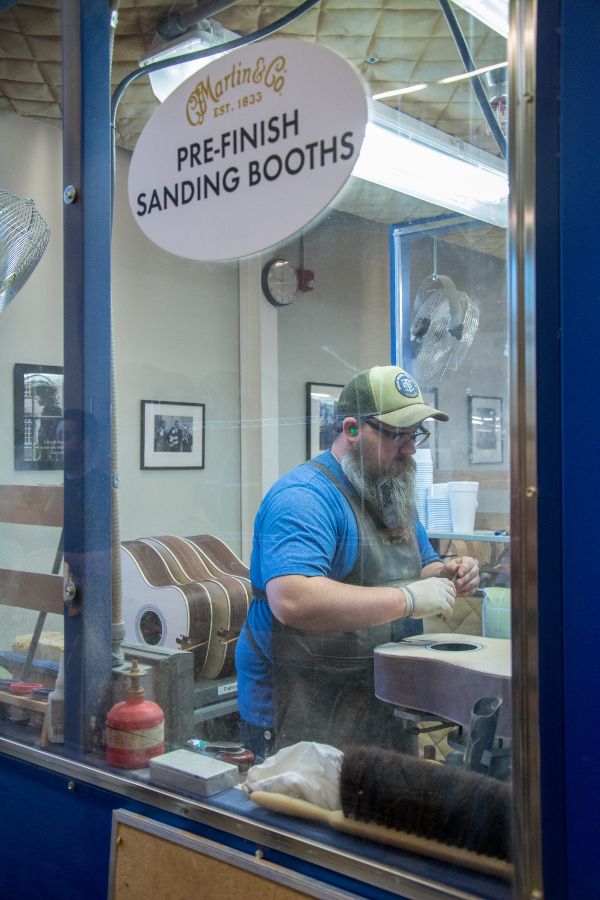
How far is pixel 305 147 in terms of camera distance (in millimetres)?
1431

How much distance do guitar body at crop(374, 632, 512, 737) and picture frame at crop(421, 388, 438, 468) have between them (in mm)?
291

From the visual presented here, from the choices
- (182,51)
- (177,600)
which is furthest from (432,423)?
(182,51)

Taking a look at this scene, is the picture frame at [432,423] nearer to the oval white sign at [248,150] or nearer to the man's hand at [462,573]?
the man's hand at [462,573]

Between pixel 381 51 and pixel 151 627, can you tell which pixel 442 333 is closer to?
pixel 381 51

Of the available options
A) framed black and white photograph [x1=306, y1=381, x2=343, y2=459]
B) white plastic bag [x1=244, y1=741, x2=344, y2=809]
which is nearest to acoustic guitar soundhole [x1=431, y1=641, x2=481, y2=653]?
white plastic bag [x1=244, y1=741, x2=344, y2=809]

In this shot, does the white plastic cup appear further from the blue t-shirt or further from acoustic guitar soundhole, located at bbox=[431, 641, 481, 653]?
acoustic guitar soundhole, located at bbox=[431, 641, 481, 653]

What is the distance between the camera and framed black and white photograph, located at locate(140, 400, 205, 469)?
6.05ft

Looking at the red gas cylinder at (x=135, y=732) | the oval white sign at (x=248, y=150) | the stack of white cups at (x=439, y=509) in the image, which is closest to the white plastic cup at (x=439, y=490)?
the stack of white cups at (x=439, y=509)

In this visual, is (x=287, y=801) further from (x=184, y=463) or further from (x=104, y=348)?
(x=104, y=348)

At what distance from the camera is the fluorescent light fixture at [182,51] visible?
1.64 meters

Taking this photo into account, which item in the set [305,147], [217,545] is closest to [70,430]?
[217,545]

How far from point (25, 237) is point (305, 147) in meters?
0.94

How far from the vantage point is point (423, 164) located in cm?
145

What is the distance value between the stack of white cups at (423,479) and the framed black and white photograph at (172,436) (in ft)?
1.81
